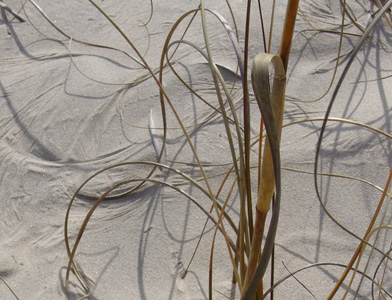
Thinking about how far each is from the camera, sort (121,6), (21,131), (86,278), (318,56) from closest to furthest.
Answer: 1. (86,278)
2. (21,131)
3. (318,56)
4. (121,6)

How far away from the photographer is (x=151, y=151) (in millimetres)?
1216

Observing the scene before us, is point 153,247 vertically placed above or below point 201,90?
below

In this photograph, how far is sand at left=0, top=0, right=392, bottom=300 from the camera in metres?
0.99

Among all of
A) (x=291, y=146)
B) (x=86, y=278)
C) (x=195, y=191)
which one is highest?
(x=291, y=146)

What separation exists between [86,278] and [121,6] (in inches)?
40.3

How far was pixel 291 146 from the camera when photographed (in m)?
Answer: 1.21

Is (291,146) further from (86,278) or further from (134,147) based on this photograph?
(86,278)

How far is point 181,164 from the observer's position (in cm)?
119

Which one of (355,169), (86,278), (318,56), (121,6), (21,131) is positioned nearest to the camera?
(86,278)

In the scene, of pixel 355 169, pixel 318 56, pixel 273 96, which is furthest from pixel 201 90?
pixel 273 96

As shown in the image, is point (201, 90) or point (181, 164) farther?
point (201, 90)

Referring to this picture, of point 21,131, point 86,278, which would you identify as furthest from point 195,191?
point 21,131

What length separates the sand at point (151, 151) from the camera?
3.26 feet

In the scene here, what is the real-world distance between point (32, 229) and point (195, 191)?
39cm
